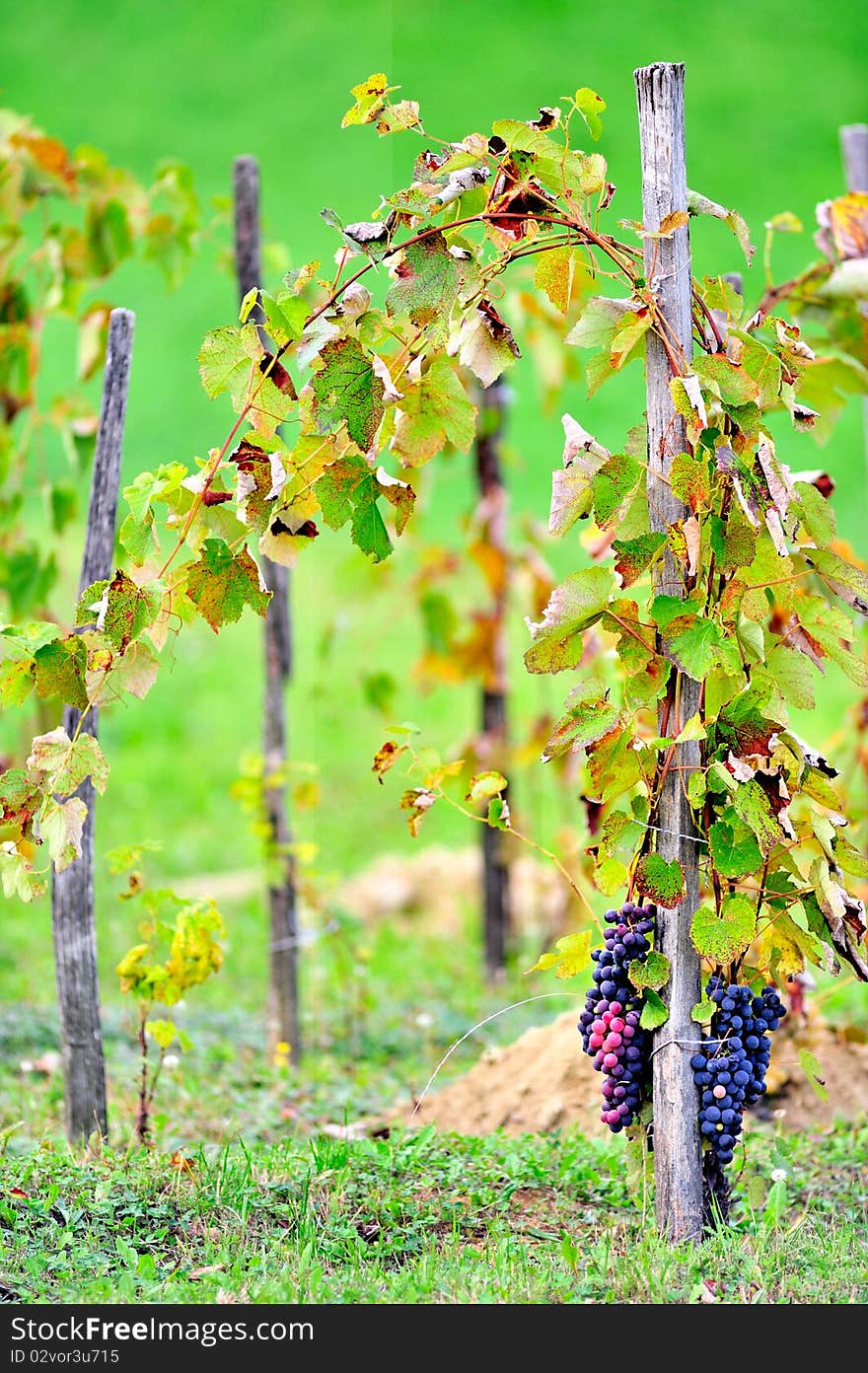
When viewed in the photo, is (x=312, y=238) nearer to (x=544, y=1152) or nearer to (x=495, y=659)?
(x=495, y=659)

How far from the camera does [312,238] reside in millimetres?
7383

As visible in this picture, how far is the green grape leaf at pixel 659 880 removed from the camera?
1663mm

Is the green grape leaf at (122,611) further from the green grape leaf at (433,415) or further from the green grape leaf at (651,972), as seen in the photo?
the green grape leaf at (651,972)

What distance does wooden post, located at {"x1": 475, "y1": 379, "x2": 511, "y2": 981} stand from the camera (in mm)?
3531

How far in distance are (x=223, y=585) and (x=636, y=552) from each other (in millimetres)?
475

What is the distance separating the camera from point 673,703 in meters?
1.74

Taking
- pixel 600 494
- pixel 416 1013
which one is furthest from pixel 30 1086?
pixel 600 494

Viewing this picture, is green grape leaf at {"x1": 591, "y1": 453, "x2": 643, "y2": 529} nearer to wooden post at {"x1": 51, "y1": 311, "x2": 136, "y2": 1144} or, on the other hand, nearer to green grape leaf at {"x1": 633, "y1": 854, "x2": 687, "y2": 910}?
green grape leaf at {"x1": 633, "y1": 854, "x2": 687, "y2": 910}

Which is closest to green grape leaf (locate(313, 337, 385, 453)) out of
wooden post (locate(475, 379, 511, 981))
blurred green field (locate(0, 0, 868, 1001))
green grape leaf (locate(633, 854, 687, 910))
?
green grape leaf (locate(633, 854, 687, 910))

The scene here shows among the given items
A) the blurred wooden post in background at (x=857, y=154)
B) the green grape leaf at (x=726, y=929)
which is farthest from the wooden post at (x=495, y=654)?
the green grape leaf at (x=726, y=929)

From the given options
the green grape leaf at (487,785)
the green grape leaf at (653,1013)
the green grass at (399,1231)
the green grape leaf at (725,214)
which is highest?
the green grape leaf at (725,214)

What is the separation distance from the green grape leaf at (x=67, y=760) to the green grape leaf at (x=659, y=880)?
2.03ft

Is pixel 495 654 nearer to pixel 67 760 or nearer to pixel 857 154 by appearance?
pixel 857 154

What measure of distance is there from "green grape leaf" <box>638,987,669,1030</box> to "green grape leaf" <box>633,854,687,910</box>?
0.43ft
